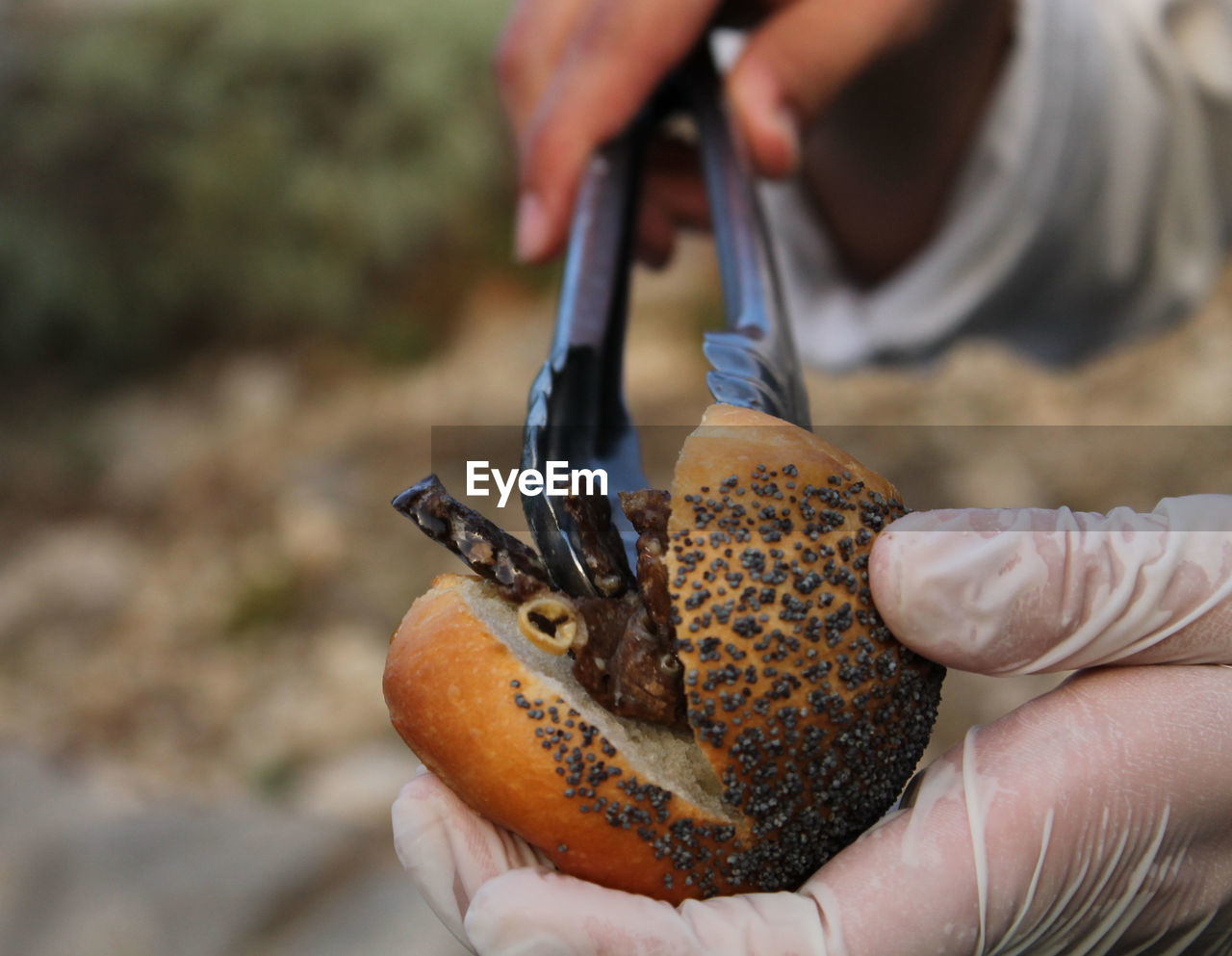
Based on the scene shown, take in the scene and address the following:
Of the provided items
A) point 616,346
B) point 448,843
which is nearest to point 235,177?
point 616,346

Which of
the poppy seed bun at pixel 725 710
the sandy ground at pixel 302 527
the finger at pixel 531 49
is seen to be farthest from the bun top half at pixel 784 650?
the sandy ground at pixel 302 527

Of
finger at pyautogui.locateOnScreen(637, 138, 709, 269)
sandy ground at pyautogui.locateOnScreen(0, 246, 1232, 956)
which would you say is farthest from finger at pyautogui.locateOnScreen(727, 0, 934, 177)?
sandy ground at pyautogui.locateOnScreen(0, 246, 1232, 956)

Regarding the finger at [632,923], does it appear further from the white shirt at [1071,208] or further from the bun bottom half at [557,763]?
the white shirt at [1071,208]

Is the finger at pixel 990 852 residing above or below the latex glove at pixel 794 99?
below

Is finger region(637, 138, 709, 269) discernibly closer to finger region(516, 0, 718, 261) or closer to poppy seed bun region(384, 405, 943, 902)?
finger region(516, 0, 718, 261)

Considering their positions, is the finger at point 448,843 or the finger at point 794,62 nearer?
the finger at point 448,843

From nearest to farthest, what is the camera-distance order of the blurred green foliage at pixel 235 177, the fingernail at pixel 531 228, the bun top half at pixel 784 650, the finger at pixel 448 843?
the bun top half at pixel 784 650
the finger at pixel 448 843
the fingernail at pixel 531 228
the blurred green foliage at pixel 235 177
